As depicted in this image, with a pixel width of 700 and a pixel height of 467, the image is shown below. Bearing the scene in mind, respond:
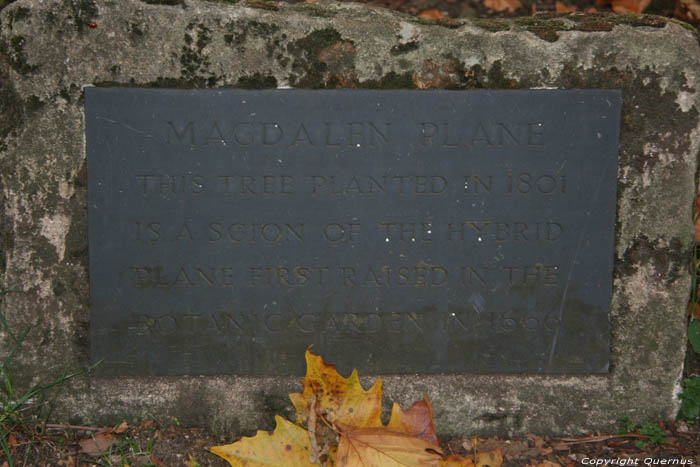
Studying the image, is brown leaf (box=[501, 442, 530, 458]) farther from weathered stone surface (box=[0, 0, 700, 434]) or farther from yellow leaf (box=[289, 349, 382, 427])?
yellow leaf (box=[289, 349, 382, 427])

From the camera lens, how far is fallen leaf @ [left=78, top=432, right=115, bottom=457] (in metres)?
2.38

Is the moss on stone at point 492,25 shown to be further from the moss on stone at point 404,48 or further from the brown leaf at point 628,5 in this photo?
the brown leaf at point 628,5

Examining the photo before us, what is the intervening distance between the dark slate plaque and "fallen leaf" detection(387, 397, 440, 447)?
0.30 metres

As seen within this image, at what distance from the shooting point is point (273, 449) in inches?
85.4

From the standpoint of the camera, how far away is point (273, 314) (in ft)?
8.12

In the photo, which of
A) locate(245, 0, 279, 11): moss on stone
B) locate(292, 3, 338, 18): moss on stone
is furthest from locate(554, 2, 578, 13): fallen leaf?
locate(245, 0, 279, 11): moss on stone

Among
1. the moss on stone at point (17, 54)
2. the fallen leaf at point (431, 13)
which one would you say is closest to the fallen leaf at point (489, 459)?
the moss on stone at point (17, 54)

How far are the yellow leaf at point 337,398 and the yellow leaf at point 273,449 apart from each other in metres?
0.08

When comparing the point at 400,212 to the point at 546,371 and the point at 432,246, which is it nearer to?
the point at 432,246

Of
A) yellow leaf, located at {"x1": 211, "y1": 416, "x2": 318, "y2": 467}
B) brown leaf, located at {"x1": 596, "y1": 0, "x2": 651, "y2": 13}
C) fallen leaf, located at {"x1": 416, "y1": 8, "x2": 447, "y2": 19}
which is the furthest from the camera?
fallen leaf, located at {"x1": 416, "y1": 8, "x2": 447, "y2": 19}

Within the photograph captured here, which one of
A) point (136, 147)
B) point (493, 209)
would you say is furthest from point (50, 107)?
point (493, 209)

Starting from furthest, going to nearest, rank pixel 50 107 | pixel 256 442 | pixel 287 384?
pixel 287 384, pixel 50 107, pixel 256 442

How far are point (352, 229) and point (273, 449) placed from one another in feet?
2.69

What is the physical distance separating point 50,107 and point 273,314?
109 centimetres
